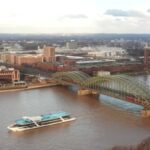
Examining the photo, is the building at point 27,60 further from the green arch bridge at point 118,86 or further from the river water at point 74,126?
the river water at point 74,126

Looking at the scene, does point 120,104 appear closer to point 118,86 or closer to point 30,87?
point 118,86

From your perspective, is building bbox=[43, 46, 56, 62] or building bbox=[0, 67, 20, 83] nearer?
building bbox=[0, 67, 20, 83]

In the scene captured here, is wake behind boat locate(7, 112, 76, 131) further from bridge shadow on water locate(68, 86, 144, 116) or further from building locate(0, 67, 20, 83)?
building locate(0, 67, 20, 83)

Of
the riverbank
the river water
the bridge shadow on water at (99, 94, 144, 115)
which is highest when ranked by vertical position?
the riverbank

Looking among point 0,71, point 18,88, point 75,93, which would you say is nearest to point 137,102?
point 75,93

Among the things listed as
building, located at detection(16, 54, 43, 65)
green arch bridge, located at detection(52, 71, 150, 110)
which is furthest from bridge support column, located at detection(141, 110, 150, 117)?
building, located at detection(16, 54, 43, 65)

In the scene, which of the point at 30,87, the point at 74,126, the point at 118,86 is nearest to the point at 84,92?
the point at 118,86

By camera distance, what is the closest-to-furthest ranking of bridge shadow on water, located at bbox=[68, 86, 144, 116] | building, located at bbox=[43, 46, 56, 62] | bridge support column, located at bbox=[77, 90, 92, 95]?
bridge shadow on water, located at bbox=[68, 86, 144, 116] → bridge support column, located at bbox=[77, 90, 92, 95] → building, located at bbox=[43, 46, 56, 62]

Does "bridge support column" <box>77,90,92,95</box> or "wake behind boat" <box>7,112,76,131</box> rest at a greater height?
"bridge support column" <box>77,90,92,95</box>
